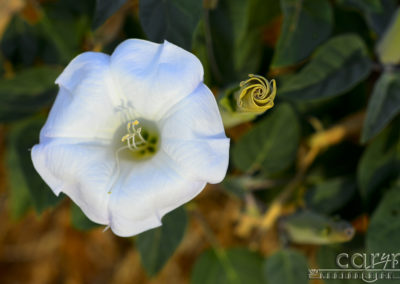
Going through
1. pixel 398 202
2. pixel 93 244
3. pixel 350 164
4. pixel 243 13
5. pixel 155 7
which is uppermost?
pixel 155 7

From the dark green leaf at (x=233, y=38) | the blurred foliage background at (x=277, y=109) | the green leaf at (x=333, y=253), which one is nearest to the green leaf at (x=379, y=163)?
the blurred foliage background at (x=277, y=109)

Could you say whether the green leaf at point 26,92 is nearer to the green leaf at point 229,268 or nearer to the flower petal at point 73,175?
the flower petal at point 73,175

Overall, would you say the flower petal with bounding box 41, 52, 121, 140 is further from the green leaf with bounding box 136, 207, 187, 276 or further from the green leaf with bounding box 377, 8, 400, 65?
the green leaf with bounding box 377, 8, 400, 65

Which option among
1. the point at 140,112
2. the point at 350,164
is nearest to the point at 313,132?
the point at 350,164

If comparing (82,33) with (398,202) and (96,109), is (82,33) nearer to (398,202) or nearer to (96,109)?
(96,109)

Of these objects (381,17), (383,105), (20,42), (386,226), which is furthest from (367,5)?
(20,42)

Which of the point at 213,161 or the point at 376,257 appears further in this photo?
the point at 376,257
